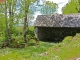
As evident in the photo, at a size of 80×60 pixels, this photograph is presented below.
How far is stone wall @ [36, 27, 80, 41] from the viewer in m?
40.0

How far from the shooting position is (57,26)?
39.5 m

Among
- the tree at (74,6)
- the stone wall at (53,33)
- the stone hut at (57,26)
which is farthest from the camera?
the tree at (74,6)

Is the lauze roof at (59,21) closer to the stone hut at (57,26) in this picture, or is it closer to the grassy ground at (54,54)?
the stone hut at (57,26)

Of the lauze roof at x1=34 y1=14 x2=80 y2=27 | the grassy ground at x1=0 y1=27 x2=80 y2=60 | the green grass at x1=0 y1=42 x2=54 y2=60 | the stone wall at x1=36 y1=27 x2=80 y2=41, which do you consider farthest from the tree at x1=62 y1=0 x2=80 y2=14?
the grassy ground at x1=0 y1=27 x2=80 y2=60

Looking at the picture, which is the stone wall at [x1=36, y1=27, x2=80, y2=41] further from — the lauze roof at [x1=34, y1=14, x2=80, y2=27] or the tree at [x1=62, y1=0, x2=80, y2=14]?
the tree at [x1=62, y1=0, x2=80, y2=14]

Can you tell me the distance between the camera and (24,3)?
33.2 m

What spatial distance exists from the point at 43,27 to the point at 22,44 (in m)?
11.1

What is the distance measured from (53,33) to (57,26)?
7.96ft

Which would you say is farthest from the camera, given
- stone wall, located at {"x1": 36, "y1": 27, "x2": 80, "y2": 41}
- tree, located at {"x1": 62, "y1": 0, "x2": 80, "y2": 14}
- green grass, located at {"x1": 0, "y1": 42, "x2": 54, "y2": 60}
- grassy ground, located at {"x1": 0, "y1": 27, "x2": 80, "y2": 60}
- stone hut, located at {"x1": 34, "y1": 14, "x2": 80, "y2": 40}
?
tree, located at {"x1": 62, "y1": 0, "x2": 80, "y2": 14}

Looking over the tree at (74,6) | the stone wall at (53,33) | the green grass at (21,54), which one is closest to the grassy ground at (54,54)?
the green grass at (21,54)

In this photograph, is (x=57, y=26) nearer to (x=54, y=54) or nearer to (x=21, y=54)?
(x=21, y=54)

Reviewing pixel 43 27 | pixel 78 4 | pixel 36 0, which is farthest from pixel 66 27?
pixel 78 4

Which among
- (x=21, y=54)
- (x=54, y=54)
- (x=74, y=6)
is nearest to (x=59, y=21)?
(x=21, y=54)

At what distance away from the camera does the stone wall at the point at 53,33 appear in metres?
40.0
